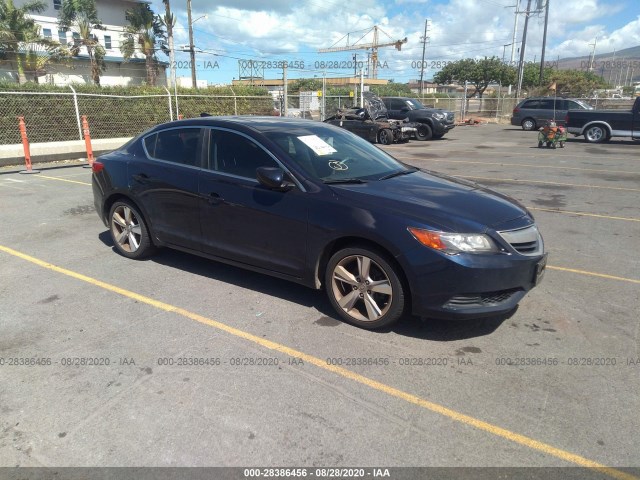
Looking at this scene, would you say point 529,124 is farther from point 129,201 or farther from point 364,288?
point 364,288

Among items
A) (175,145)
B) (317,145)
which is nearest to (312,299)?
(317,145)

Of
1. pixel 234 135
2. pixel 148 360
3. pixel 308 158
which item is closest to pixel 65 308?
pixel 148 360

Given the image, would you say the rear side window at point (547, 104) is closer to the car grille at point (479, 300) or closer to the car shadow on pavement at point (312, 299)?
the car shadow on pavement at point (312, 299)

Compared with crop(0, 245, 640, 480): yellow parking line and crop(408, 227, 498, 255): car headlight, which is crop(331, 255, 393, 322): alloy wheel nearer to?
crop(408, 227, 498, 255): car headlight

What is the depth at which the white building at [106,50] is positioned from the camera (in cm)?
4147

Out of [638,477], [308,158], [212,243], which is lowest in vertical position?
[638,477]

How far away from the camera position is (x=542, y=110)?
2562 cm

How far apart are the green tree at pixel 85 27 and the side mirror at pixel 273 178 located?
4252 cm

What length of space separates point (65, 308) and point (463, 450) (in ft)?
11.3

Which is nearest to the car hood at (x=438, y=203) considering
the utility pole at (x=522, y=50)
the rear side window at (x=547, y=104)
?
the rear side window at (x=547, y=104)

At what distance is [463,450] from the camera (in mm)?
2508

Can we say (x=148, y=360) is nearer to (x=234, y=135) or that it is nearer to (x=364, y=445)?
(x=364, y=445)

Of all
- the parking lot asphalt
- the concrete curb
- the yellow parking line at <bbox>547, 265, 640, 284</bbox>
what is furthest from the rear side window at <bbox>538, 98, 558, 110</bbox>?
the yellow parking line at <bbox>547, 265, 640, 284</bbox>

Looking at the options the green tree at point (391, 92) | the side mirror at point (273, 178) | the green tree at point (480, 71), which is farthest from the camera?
the green tree at point (480, 71)
